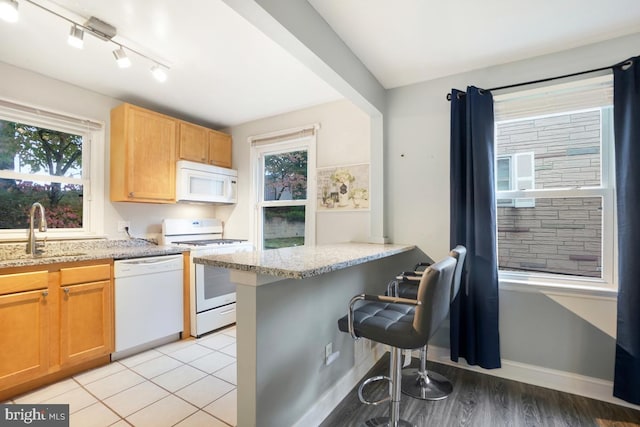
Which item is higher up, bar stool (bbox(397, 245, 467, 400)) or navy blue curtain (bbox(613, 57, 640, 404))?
navy blue curtain (bbox(613, 57, 640, 404))

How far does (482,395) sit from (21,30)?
385 cm

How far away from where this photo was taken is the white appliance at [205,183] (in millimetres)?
3260

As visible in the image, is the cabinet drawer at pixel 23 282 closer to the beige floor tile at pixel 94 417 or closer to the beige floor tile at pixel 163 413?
the beige floor tile at pixel 94 417

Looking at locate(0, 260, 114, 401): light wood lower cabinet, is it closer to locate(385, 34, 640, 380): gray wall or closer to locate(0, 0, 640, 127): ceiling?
locate(0, 0, 640, 127): ceiling

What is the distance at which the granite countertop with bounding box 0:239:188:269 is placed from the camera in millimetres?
2078

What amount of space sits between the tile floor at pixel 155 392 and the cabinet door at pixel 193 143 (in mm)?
2008

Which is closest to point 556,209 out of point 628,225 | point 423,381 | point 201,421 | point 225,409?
point 628,225

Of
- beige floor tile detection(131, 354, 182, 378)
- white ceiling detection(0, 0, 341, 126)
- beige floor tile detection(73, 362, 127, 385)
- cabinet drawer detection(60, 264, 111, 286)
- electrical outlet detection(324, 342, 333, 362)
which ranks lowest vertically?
beige floor tile detection(131, 354, 182, 378)

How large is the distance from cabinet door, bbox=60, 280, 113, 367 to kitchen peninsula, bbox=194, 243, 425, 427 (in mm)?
1497

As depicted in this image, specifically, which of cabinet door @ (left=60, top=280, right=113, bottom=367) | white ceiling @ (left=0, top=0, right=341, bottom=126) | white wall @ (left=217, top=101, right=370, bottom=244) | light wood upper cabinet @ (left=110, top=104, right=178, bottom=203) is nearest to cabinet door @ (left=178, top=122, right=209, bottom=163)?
light wood upper cabinet @ (left=110, top=104, right=178, bottom=203)

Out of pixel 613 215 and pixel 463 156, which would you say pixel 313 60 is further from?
pixel 613 215

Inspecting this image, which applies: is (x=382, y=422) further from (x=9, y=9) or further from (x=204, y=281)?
(x=9, y=9)

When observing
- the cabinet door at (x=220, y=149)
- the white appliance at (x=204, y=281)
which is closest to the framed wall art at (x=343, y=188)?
the white appliance at (x=204, y=281)

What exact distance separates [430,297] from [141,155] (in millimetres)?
2928
